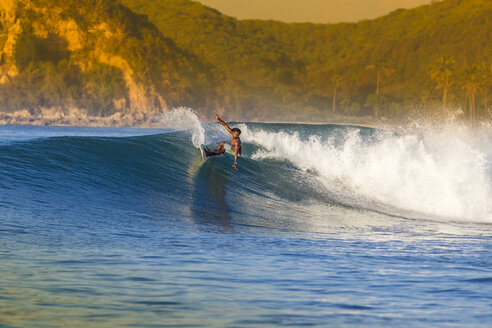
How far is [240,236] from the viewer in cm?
965

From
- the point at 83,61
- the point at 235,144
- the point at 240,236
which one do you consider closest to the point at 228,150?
the point at 235,144

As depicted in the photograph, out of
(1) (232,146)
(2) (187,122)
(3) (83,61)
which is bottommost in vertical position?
(1) (232,146)

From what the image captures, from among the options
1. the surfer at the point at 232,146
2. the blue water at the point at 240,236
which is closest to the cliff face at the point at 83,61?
the surfer at the point at 232,146

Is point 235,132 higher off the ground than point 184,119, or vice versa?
point 184,119

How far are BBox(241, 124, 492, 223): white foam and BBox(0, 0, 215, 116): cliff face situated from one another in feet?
472

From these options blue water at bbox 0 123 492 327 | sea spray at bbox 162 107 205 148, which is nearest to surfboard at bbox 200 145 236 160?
blue water at bbox 0 123 492 327

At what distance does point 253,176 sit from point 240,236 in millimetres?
7664

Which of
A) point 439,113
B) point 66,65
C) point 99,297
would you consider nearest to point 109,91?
point 66,65

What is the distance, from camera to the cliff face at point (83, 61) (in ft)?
545

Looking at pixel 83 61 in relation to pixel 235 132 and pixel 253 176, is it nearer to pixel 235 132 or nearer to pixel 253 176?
pixel 253 176

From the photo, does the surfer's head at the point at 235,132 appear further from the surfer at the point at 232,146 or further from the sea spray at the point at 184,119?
the sea spray at the point at 184,119

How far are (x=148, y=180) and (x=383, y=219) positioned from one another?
5.42 meters

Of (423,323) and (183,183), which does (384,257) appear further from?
(183,183)

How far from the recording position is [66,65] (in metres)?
177
